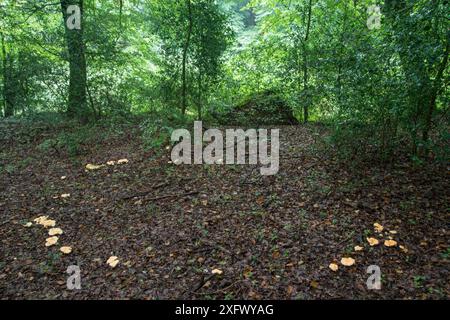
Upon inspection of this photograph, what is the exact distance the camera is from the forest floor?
319cm

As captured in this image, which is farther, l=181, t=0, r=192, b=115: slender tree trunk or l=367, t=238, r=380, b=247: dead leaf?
l=181, t=0, r=192, b=115: slender tree trunk

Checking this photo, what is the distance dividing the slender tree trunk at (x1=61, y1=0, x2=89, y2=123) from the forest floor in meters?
2.02

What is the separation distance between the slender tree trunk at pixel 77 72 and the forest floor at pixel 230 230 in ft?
6.64

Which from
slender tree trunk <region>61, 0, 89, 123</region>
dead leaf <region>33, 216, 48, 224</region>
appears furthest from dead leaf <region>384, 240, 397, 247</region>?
slender tree trunk <region>61, 0, 89, 123</region>

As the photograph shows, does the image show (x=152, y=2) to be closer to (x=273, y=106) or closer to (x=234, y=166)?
(x=273, y=106)

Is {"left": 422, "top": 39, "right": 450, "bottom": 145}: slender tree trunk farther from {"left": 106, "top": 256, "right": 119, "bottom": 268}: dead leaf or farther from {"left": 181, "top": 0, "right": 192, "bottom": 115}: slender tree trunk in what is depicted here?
{"left": 181, "top": 0, "right": 192, "bottom": 115}: slender tree trunk

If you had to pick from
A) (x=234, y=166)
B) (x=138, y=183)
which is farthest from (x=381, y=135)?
(x=138, y=183)

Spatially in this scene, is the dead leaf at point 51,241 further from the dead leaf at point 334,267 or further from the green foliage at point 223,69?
the dead leaf at point 334,267

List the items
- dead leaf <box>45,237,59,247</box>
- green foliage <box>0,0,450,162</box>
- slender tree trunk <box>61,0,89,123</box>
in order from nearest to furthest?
dead leaf <box>45,237,59,247</box>, green foliage <box>0,0,450,162</box>, slender tree trunk <box>61,0,89,123</box>

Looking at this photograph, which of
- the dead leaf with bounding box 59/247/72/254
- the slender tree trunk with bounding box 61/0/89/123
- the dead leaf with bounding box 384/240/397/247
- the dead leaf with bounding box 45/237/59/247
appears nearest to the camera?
the dead leaf with bounding box 384/240/397/247

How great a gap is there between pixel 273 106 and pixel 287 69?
3.34 feet


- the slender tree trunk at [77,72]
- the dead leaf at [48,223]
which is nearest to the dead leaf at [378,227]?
the dead leaf at [48,223]

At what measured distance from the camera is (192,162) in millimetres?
5898
